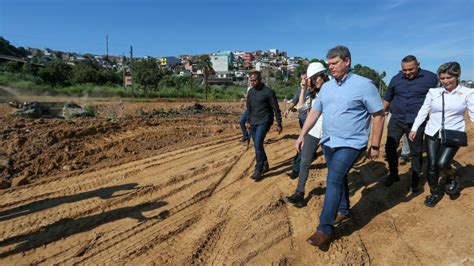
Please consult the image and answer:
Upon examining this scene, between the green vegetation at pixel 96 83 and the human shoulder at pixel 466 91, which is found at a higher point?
the green vegetation at pixel 96 83

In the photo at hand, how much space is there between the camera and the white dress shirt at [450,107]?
386 cm

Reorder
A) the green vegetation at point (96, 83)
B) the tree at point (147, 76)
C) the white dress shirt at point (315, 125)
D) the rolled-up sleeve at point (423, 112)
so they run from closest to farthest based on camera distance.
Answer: the rolled-up sleeve at point (423, 112)
the white dress shirt at point (315, 125)
the green vegetation at point (96, 83)
the tree at point (147, 76)

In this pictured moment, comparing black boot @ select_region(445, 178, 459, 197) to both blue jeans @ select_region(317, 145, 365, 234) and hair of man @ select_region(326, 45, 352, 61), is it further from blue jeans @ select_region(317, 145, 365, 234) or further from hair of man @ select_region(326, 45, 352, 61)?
hair of man @ select_region(326, 45, 352, 61)

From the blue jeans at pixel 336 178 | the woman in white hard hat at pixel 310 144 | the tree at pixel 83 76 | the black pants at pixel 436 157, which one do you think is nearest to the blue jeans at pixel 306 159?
the woman in white hard hat at pixel 310 144

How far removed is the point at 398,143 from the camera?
4793 millimetres

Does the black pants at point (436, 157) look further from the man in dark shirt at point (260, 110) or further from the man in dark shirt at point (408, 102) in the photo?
the man in dark shirt at point (260, 110)

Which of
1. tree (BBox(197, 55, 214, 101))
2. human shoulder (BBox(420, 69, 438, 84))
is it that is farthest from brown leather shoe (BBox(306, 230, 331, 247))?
tree (BBox(197, 55, 214, 101))

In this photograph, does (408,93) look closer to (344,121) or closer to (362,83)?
(362,83)

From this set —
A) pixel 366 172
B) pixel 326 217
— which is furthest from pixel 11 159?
pixel 366 172

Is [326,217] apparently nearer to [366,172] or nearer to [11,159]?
[366,172]

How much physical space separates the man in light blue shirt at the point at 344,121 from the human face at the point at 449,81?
1366 mm

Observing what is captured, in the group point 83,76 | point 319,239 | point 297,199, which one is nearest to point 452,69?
point 297,199

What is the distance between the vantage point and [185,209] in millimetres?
4320

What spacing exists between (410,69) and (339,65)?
1929 mm
